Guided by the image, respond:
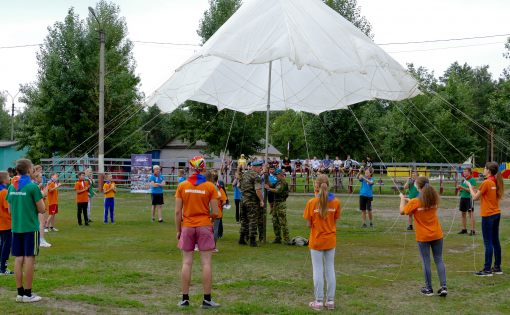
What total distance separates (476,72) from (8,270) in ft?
268

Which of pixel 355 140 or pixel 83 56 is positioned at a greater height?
pixel 83 56

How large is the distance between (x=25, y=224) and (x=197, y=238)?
7.14 ft

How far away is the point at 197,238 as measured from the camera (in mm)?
7121

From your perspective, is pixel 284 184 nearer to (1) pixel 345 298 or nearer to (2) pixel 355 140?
(1) pixel 345 298

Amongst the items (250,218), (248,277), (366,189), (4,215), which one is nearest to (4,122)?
(366,189)

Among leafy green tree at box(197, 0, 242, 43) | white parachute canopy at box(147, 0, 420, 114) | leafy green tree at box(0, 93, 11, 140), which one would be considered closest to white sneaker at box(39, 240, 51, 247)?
white parachute canopy at box(147, 0, 420, 114)

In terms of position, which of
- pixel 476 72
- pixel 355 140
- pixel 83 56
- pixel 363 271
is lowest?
pixel 363 271

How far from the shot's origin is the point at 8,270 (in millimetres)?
9000

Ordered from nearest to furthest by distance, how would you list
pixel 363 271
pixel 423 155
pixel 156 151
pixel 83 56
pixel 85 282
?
1. pixel 85 282
2. pixel 363 271
3. pixel 83 56
4. pixel 423 155
5. pixel 156 151

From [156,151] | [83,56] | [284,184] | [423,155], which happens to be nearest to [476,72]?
[423,155]

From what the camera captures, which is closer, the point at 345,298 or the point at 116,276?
the point at 345,298

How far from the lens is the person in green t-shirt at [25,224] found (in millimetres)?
7113

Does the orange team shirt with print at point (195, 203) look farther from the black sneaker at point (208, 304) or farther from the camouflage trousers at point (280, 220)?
the camouflage trousers at point (280, 220)

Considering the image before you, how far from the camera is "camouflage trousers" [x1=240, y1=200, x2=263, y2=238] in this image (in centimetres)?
1245
